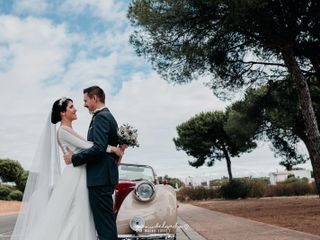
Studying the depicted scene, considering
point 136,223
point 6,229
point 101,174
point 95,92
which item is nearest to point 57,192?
point 101,174

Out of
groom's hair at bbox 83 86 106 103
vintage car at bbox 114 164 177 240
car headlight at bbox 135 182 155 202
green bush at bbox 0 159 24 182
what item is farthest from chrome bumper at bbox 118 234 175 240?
green bush at bbox 0 159 24 182

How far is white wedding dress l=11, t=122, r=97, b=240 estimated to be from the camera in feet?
14.1

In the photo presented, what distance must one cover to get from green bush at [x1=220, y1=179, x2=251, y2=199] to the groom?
30.0 metres

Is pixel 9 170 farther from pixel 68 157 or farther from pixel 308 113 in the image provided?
pixel 68 157

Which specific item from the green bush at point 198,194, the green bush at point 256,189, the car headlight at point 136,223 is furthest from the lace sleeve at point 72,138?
the green bush at point 198,194

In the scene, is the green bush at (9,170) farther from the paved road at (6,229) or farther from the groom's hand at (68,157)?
the groom's hand at (68,157)

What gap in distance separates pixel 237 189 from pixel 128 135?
29478 millimetres

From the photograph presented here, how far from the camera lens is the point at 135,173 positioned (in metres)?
8.52

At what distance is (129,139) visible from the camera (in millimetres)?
4855

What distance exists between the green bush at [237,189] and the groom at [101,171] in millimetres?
29953

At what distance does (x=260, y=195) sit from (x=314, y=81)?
50.6ft

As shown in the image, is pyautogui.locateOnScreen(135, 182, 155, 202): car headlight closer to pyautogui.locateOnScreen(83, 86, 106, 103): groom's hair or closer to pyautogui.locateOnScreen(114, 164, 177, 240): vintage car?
pyautogui.locateOnScreen(114, 164, 177, 240): vintage car

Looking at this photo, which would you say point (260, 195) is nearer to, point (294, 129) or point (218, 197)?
point (218, 197)

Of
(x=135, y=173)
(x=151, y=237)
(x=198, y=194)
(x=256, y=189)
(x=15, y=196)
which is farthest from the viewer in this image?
(x=15, y=196)
